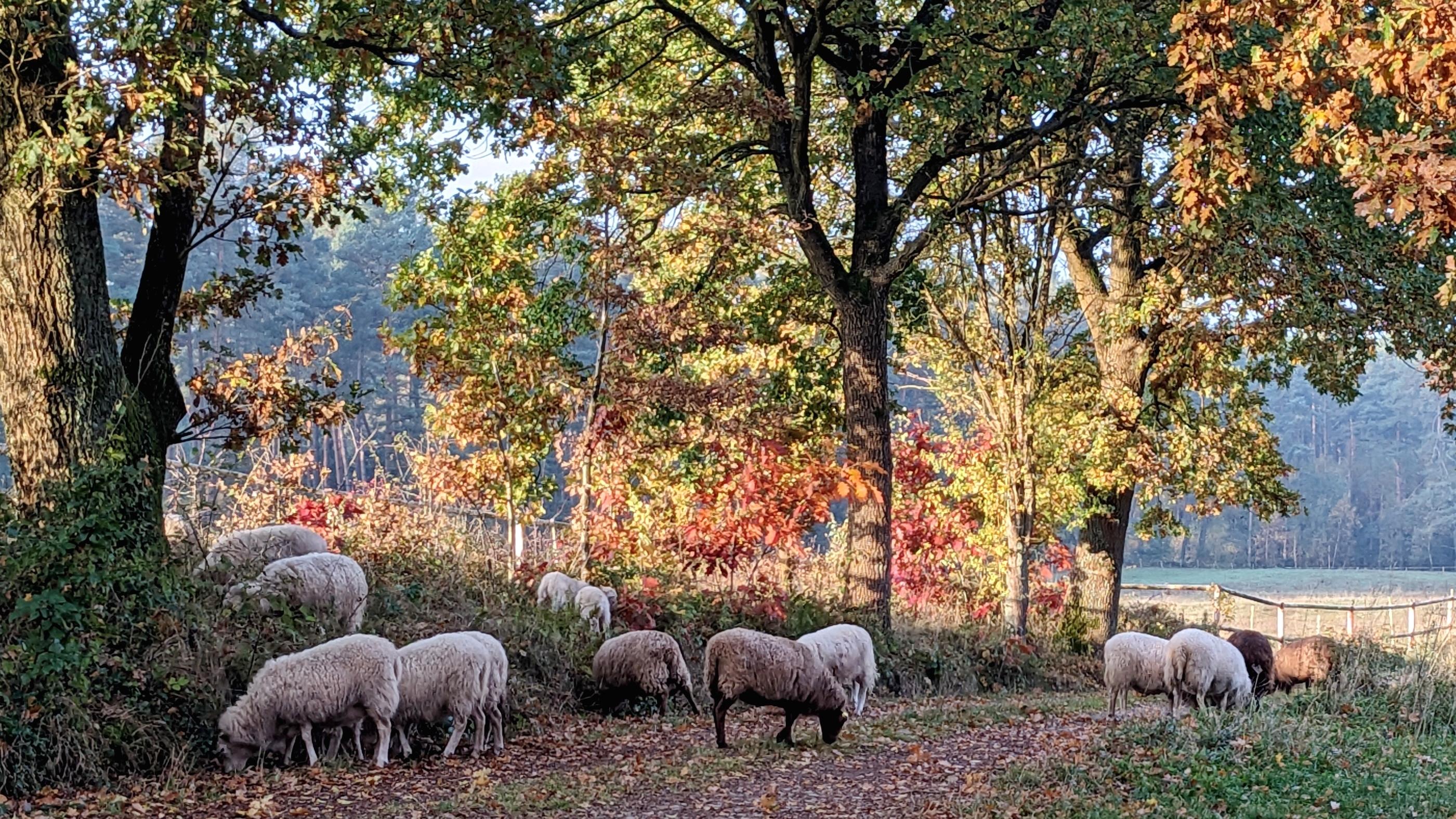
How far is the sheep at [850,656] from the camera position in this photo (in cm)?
1183

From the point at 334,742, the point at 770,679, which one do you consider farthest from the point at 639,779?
the point at 334,742

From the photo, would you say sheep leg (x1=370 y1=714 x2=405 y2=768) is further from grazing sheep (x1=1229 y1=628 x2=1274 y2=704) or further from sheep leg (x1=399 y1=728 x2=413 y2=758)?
grazing sheep (x1=1229 y1=628 x2=1274 y2=704)

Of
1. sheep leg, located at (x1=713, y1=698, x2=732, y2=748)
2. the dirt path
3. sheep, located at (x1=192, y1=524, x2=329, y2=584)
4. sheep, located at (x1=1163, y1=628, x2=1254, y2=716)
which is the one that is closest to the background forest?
sheep, located at (x1=192, y1=524, x2=329, y2=584)

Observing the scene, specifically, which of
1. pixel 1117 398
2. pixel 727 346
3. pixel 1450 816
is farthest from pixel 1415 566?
pixel 1450 816

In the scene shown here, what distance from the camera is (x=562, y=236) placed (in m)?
15.3

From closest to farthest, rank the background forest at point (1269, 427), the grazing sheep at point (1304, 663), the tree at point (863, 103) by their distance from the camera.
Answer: the tree at point (863, 103), the grazing sheep at point (1304, 663), the background forest at point (1269, 427)

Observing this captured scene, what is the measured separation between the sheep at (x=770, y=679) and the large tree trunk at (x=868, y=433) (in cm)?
543

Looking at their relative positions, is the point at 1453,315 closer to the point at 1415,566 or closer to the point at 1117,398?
the point at 1117,398

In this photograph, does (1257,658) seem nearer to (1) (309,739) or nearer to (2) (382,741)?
(2) (382,741)

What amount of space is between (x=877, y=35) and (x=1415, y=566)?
2719 inches

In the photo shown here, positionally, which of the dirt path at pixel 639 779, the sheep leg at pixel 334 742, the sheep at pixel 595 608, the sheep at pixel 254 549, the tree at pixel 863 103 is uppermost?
the tree at pixel 863 103

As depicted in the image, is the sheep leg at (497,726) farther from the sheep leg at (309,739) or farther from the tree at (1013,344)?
the tree at (1013,344)

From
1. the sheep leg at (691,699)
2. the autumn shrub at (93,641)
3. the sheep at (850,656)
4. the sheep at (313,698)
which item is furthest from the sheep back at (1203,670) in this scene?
the autumn shrub at (93,641)

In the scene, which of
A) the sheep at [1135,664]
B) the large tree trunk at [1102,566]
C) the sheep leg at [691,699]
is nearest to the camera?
the sheep leg at [691,699]
